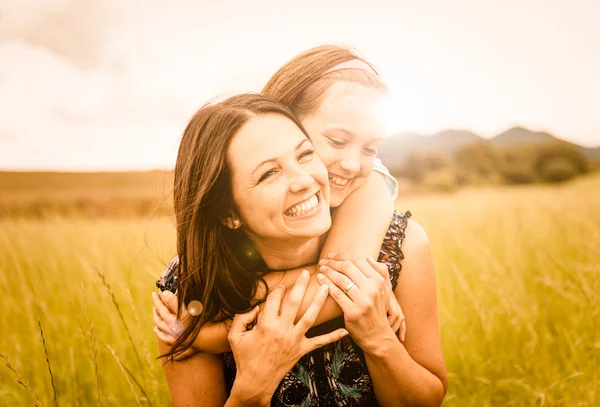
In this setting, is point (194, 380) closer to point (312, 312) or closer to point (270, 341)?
point (270, 341)

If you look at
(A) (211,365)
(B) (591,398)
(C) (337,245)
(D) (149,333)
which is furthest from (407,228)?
(D) (149,333)

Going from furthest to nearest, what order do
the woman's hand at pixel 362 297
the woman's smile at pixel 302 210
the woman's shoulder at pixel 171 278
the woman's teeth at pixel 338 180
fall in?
the woman's teeth at pixel 338 180 < the woman's shoulder at pixel 171 278 < the woman's smile at pixel 302 210 < the woman's hand at pixel 362 297

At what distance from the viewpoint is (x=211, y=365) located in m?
1.83

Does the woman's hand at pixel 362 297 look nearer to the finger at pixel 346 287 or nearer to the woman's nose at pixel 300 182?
the finger at pixel 346 287

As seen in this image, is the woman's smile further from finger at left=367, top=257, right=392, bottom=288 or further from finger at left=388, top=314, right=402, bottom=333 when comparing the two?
finger at left=388, top=314, right=402, bottom=333

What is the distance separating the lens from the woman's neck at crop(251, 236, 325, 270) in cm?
179

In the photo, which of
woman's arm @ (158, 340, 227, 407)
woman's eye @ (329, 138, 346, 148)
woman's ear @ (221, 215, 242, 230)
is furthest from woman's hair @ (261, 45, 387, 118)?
woman's arm @ (158, 340, 227, 407)

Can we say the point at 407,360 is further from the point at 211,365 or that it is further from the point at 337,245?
the point at 211,365

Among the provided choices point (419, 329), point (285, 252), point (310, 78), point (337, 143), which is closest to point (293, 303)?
point (285, 252)

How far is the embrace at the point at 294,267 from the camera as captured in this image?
→ 1.60 m

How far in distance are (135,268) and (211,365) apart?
2.90m

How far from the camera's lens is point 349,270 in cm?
161

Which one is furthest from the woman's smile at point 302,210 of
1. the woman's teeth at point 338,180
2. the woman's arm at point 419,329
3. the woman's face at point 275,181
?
the woman's arm at point 419,329

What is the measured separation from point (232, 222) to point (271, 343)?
1.67 ft
